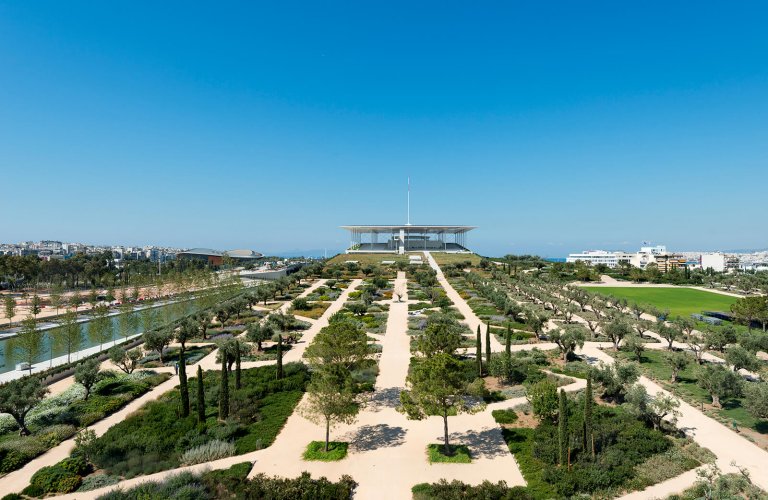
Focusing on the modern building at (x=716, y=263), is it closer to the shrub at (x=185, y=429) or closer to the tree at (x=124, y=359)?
the shrub at (x=185, y=429)

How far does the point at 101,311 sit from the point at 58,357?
5747 millimetres

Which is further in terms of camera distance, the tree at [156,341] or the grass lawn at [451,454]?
the tree at [156,341]

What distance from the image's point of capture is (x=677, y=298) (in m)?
71.9

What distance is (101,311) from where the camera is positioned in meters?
42.0

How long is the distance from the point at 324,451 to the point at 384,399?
754 cm

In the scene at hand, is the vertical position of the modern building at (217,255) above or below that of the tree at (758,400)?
above

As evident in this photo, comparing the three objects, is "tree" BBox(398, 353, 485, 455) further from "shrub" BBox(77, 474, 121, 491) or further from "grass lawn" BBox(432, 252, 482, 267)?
"grass lawn" BBox(432, 252, 482, 267)

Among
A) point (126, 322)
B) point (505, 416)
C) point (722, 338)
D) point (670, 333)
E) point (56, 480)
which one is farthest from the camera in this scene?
point (126, 322)

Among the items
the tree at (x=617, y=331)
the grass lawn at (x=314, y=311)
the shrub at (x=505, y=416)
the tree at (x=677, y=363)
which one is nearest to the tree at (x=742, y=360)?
the tree at (x=677, y=363)

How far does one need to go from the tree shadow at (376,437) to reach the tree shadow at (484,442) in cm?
232

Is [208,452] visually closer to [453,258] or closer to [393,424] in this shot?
[393,424]

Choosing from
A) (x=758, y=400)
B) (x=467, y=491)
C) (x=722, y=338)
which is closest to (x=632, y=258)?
(x=722, y=338)

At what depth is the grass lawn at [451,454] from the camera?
18.4 meters

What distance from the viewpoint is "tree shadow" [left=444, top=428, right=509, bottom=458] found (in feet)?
63.2
